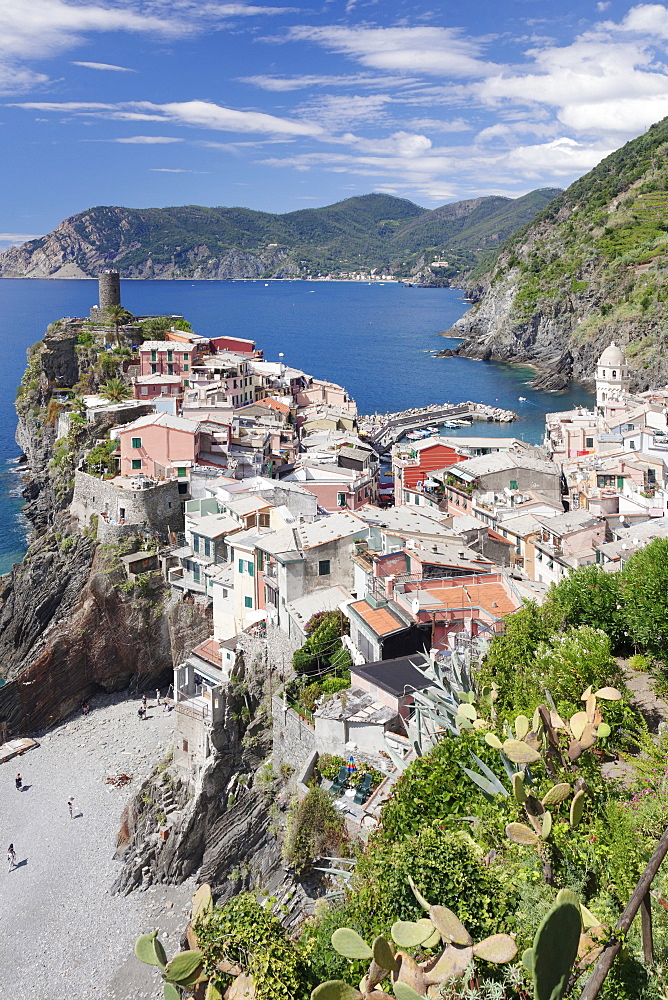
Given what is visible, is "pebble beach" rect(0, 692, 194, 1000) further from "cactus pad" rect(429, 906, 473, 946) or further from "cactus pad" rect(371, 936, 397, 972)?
"cactus pad" rect(429, 906, 473, 946)

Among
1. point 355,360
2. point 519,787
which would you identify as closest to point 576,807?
point 519,787

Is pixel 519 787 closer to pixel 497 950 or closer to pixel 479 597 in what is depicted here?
pixel 497 950

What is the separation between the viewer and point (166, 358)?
156ft

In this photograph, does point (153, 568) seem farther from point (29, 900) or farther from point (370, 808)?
point (370, 808)

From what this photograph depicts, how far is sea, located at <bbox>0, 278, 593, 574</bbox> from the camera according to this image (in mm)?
65312

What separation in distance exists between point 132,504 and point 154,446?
11.9 ft

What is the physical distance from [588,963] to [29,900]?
1788 centimetres

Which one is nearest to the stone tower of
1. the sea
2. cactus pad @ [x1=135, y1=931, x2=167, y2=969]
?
the sea

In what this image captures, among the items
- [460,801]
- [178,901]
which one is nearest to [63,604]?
[178,901]

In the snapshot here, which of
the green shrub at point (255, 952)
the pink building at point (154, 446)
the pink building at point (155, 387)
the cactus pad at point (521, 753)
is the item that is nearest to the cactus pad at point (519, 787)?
the cactus pad at point (521, 753)

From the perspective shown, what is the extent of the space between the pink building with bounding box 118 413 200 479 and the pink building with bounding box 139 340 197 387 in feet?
40.8

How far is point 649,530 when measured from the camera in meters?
21.9

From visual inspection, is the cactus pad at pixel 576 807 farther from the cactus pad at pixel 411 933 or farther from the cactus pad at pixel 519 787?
the cactus pad at pixel 411 933

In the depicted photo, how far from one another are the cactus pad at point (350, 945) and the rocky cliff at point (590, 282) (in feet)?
233
